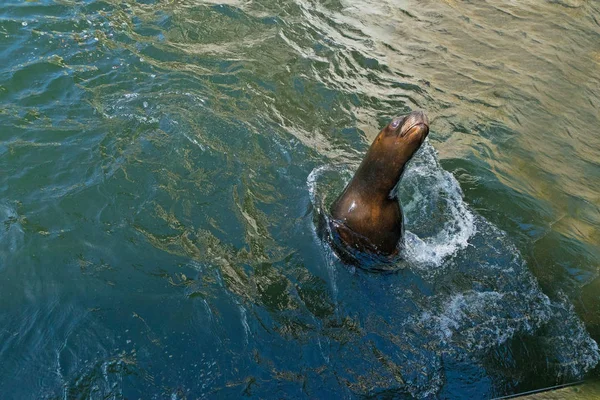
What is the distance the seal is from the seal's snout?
0.03 ft

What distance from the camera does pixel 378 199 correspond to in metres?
5.18

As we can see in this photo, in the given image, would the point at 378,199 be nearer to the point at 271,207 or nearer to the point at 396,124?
the point at 396,124

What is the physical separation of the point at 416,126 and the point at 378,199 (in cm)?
72

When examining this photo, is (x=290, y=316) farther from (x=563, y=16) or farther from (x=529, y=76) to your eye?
(x=563, y=16)

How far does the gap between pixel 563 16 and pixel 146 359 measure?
30.6 feet

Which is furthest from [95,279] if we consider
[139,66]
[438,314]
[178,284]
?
[139,66]

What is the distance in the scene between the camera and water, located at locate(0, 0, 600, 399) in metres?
4.45

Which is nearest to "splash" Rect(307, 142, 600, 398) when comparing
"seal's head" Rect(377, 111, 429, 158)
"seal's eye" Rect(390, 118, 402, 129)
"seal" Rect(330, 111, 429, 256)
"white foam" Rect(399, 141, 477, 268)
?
"white foam" Rect(399, 141, 477, 268)

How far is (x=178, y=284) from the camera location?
4883 millimetres

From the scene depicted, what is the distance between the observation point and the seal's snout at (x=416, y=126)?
4836 mm

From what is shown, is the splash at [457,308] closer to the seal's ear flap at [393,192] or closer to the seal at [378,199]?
the seal at [378,199]

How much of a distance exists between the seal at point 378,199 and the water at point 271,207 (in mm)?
267

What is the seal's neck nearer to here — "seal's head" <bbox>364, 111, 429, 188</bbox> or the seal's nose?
"seal's head" <bbox>364, 111, 429, 188</bbox>

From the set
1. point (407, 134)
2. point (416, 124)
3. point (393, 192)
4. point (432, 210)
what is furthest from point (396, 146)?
point (432, 210)
